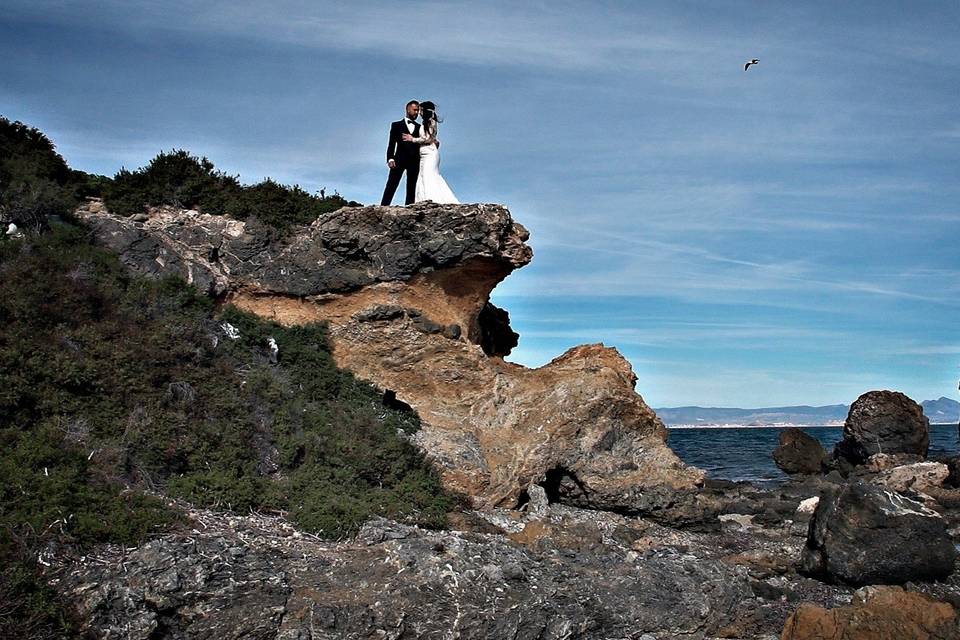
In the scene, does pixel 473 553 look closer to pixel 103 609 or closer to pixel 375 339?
pixel 103 609

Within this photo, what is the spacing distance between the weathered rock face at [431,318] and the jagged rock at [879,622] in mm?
6885

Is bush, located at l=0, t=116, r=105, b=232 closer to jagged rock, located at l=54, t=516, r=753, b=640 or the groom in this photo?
the groom

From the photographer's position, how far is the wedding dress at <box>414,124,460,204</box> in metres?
20.0

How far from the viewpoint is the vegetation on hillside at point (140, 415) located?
10.1 metres

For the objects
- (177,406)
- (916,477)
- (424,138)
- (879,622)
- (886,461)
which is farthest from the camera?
(886,461)

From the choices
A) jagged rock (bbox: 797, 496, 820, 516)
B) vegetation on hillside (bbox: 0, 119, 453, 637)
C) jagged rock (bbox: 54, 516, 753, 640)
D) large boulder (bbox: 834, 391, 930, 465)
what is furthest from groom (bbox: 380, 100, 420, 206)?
large boulder (bbox: 834, 391, 930, 465)

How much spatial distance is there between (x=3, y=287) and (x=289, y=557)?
7.19 metres

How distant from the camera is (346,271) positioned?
63.6 ft

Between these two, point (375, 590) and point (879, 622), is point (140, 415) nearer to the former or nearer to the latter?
point (375, 590)

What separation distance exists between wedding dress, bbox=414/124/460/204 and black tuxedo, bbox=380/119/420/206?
226 millimetres

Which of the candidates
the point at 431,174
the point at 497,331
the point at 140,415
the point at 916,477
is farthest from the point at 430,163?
the point at 916,477

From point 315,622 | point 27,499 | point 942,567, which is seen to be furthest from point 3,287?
point 942,567

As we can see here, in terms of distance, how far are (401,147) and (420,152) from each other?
19.6 inches

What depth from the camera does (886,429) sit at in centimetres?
3869
